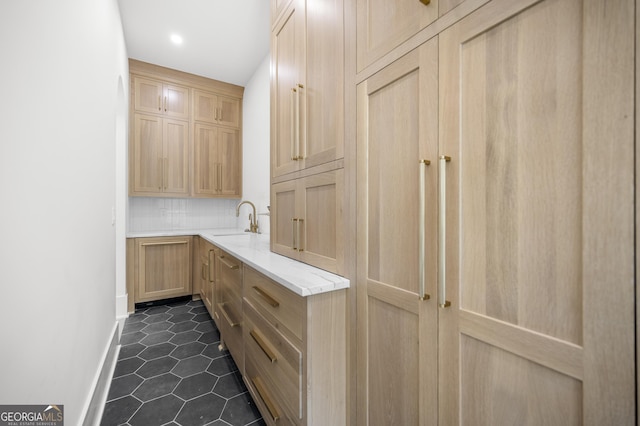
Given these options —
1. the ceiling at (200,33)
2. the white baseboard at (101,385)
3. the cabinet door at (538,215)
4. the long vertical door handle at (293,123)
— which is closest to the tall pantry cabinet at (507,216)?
the cabinet door at (538,215)

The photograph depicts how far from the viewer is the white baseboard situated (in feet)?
4.39

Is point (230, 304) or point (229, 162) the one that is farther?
point (229, 162)

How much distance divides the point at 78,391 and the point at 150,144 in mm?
2885

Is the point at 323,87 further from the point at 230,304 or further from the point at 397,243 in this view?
the point at 230,304

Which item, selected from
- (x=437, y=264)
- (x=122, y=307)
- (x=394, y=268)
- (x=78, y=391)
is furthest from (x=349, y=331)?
(x=122, y=307)

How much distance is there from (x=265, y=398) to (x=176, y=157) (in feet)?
10.4

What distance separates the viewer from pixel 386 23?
0.95 m

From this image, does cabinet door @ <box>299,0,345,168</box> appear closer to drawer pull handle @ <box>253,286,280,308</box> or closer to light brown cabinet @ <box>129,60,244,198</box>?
drawer pull handle @ <box>253,286,280,308</box>

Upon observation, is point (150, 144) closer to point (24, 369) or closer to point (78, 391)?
point (78, 391)

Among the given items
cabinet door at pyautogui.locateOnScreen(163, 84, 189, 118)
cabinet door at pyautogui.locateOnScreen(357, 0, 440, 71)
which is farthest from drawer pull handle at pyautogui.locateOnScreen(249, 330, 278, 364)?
cabinet door at pyautogui.locateOnScreen(163, 84, 189, 118)

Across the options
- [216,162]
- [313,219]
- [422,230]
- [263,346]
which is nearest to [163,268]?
[216,162]

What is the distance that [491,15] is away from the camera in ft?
2.16

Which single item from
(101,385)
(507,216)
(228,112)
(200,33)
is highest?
(200,33)

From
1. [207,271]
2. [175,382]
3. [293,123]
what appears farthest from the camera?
[207,271]
